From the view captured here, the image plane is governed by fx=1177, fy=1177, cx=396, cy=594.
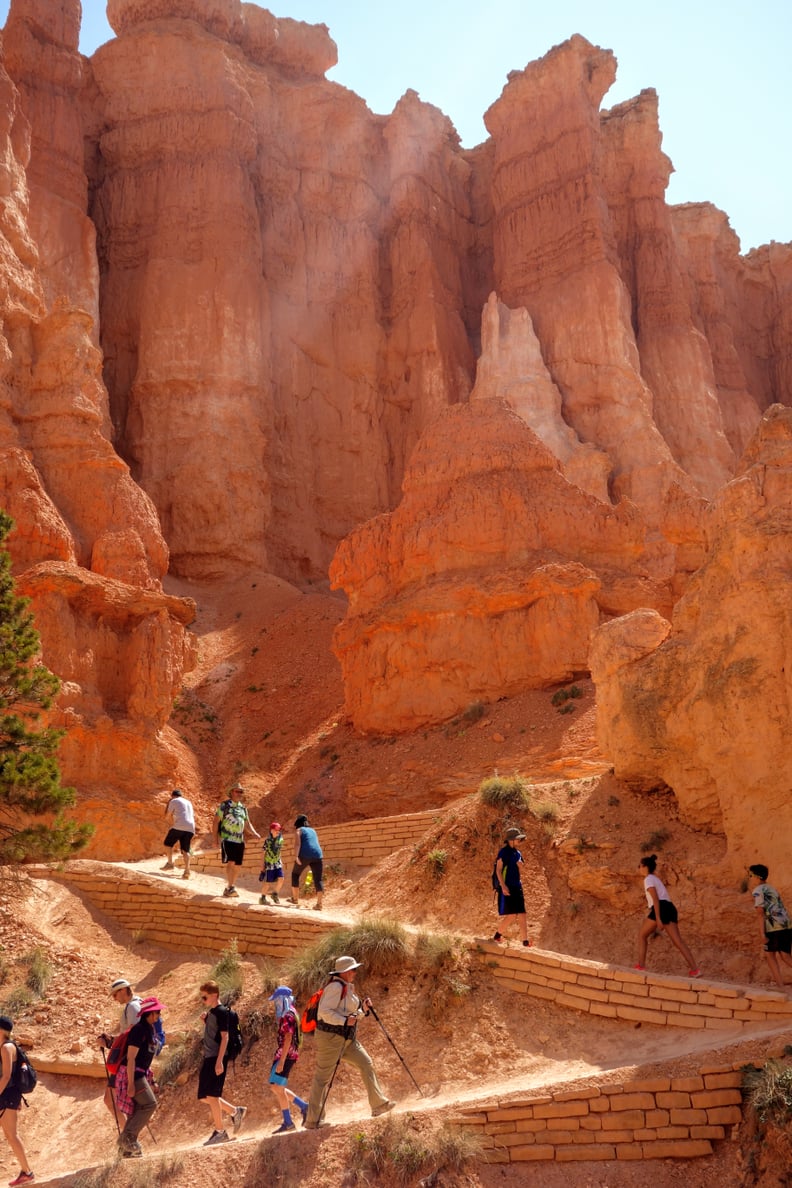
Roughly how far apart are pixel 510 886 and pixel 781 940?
2637 mm

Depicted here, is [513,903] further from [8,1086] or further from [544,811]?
[8,1086]

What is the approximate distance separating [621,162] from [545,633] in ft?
104

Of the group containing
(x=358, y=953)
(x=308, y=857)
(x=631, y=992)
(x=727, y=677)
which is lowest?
(x=631, y=992)

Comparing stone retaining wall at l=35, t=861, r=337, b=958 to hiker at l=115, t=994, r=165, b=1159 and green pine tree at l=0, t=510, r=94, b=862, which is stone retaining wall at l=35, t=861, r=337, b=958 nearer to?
green pine tree at l=0, t=510, r=94, b=862

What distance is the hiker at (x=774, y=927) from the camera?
1050 centimetres

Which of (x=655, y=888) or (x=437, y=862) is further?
(x=437, y=862)

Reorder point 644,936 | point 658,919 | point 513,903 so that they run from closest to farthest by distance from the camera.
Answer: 1. point 644,936
2. point 658,919
3. point 513,903

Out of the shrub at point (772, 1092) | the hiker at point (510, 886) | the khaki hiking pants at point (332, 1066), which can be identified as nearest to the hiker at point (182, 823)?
the hiker at point (510, 886)

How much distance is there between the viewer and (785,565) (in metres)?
12.9

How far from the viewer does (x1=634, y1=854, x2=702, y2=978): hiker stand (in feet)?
36.2

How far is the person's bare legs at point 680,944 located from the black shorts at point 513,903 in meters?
1.45

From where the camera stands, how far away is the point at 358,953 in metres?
11.9

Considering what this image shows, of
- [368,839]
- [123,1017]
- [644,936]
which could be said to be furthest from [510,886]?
[368,839]

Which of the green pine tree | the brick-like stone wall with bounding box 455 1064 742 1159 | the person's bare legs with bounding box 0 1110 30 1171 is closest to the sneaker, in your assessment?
the person's bare legs with bounding box 0 1110 30 1171
